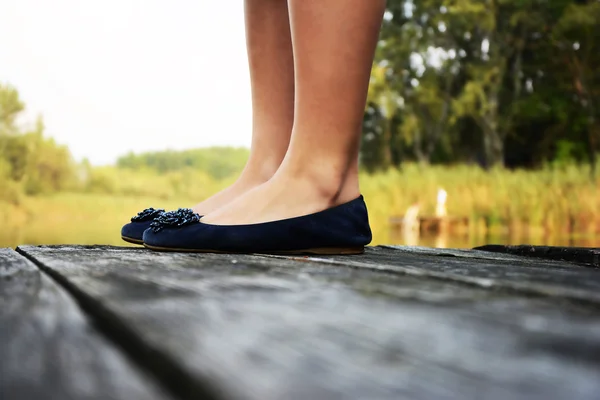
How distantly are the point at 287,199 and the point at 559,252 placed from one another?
461 millimetres

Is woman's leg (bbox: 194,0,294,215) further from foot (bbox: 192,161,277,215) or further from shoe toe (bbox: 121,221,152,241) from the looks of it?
shoe toe (bbox: 121,221,152,241)

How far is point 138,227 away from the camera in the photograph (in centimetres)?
119

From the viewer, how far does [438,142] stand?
38.3 feet

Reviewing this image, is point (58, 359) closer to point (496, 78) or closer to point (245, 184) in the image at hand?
point (245, 184)

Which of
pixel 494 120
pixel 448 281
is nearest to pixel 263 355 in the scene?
pixel 448 281

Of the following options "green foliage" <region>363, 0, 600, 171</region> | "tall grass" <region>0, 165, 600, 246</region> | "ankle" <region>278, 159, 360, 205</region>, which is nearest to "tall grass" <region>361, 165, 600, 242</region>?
"tall grass" <region>0, 165, 600, 246</region>

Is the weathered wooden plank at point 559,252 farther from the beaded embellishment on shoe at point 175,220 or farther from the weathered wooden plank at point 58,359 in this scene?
the weathered wooden plank at point 58,359

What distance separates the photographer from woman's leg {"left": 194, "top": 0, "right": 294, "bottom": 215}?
1188 mm

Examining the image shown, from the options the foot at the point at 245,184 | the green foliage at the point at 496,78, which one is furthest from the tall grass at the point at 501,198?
the foot at the point at 245,184

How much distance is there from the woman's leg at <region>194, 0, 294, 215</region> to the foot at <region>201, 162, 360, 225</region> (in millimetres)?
252

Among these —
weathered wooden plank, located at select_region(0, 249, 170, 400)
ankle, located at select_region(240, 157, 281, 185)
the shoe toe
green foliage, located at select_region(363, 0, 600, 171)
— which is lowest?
weathered wooden plank, located at select_region(0, 249, 170, 400)

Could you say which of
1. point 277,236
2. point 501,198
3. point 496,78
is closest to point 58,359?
point 277,236

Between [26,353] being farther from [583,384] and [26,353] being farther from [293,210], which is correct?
[293,210]

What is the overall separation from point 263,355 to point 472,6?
363 inches
